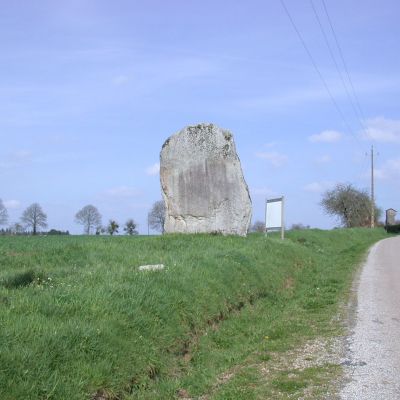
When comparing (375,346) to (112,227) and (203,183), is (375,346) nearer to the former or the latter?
(203,183)

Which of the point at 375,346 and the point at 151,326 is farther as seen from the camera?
the point at 375,346

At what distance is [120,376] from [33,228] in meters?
72.8

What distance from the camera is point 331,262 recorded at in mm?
22000

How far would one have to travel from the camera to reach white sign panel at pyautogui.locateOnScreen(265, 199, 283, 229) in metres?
21.2

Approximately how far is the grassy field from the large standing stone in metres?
5.37

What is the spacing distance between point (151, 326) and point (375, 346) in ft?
10.9

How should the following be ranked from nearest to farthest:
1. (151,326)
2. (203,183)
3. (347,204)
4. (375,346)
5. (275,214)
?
1. (151,326)
2. (375,346)
3. (203,183)
4. (275,214)
5. (347,204)

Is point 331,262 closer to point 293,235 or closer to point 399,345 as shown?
point 293,235

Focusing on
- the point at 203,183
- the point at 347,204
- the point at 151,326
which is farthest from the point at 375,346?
the point at 347,204

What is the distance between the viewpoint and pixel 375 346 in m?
7.88

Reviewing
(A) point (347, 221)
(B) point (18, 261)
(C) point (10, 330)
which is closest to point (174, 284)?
(C) point (10, 330)

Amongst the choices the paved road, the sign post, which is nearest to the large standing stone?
the sign post

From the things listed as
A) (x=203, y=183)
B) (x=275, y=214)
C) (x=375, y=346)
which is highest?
(x=203, y=183)

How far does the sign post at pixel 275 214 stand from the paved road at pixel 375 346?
21.4 feet
